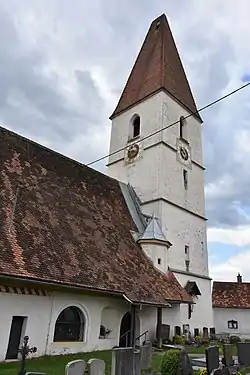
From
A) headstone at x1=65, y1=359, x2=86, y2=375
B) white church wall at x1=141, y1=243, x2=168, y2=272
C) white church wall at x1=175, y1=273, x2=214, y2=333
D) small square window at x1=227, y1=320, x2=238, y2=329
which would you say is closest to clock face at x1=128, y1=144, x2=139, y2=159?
white church wall at x1=141, y1=243, x2=168, y2=272

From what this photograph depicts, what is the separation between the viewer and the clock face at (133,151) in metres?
24.2

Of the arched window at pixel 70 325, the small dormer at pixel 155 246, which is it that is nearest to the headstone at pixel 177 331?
the small dormer at pixel 155 246

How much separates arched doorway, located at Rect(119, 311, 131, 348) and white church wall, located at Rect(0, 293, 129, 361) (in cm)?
46

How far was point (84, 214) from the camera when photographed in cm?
1645

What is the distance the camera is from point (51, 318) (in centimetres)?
1231

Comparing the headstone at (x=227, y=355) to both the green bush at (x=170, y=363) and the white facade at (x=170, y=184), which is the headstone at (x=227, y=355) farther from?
the white facade at (x=170, y=184)

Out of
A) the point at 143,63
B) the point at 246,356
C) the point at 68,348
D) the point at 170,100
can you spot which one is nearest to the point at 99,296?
the point at 68,348

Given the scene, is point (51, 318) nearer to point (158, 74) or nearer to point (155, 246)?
point (155, 246)

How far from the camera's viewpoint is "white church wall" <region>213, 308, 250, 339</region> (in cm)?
3209

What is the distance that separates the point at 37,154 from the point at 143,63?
53.4 feet

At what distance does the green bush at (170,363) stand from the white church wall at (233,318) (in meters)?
27.0

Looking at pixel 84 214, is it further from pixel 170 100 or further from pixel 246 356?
pixel 170 100

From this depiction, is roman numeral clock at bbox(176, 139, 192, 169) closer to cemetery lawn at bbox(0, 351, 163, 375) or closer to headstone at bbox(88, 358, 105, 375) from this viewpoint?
cemetery lawn at bbox(0, 351, 163, 375)

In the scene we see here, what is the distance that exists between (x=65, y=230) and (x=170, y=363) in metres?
7.62
